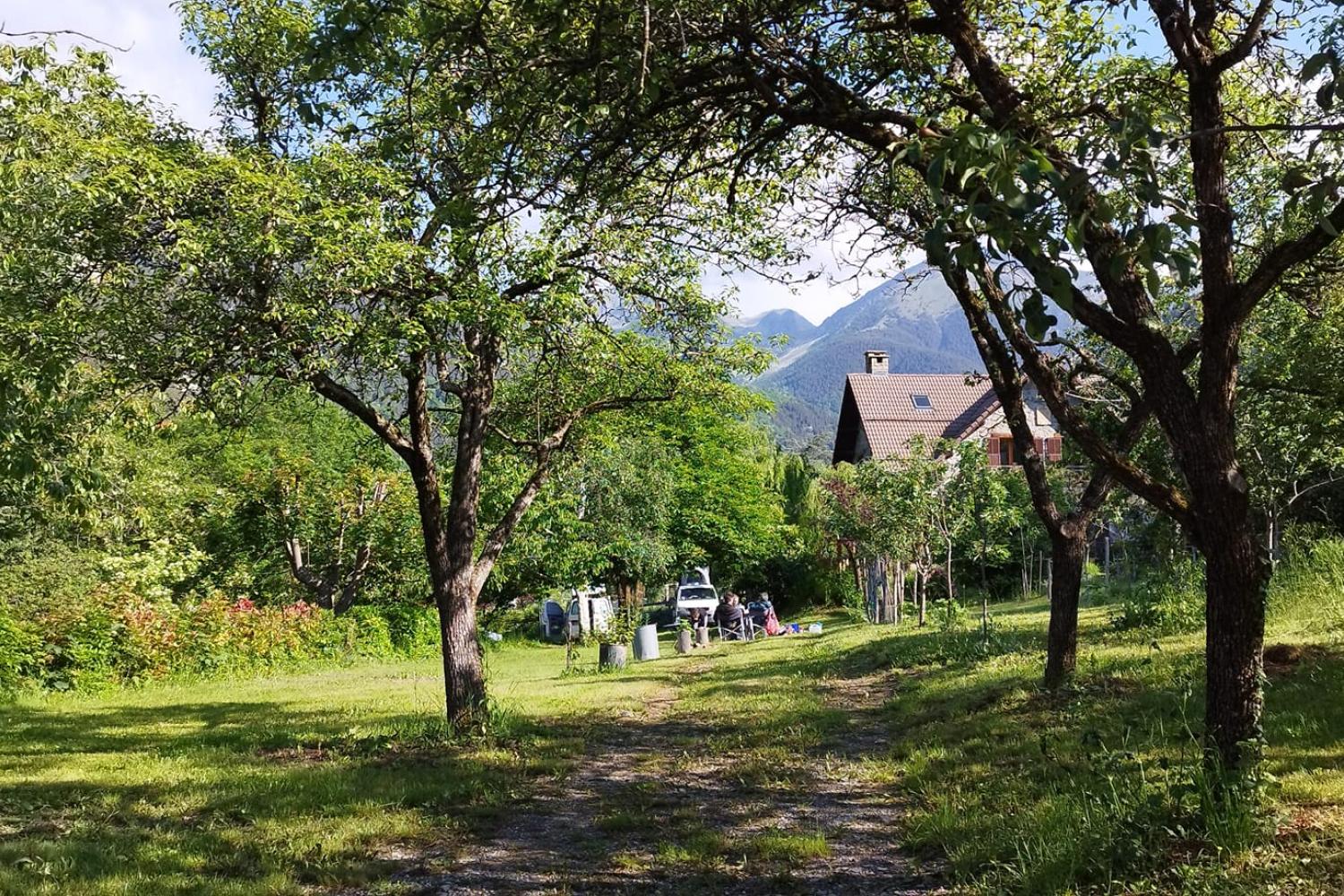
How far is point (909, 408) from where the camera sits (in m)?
43.9

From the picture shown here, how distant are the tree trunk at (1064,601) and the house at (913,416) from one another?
1176 inches

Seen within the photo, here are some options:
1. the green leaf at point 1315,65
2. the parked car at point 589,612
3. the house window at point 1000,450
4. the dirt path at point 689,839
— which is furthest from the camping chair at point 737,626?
the green leaf at point 1315,65

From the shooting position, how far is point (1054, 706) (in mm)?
7965

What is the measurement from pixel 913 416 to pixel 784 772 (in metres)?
37.4

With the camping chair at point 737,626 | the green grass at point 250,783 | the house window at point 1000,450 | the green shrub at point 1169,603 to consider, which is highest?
the house window at point 1000,450

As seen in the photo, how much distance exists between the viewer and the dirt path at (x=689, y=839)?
4.95m

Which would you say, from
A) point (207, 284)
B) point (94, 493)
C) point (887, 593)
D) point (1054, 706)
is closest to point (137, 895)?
point (94, 493)

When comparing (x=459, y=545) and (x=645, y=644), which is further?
(x=645, y=644)

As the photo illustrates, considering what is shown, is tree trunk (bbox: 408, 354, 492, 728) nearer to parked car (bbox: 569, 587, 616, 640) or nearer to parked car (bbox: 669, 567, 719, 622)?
parked car (bbox: 569, 587, 616, 640)

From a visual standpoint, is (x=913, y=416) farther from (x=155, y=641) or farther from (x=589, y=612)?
(x=155, y=641)

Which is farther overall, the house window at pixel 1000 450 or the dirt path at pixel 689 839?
the house window at pixel 1000 450

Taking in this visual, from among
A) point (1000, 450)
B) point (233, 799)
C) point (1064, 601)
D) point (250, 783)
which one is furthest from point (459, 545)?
point (1000, 450)

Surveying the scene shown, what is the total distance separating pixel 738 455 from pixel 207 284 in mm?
29683

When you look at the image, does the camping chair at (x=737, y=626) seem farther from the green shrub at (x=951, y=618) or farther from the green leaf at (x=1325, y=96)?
the green leaf at (x=1325, y=96)
